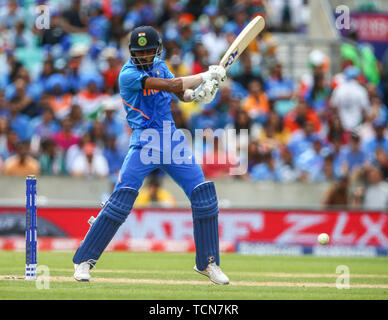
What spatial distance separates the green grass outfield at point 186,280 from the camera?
6621 millimetres

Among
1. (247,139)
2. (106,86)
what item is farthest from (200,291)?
(106,86)

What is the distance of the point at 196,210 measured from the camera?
738 centimetres

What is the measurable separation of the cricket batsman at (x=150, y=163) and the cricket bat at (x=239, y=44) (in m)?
0.46

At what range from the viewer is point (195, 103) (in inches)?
610

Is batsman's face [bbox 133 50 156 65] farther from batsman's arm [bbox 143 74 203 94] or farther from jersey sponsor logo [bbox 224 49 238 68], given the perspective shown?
jersey sponsor logo [bbox 224 49 238 68]

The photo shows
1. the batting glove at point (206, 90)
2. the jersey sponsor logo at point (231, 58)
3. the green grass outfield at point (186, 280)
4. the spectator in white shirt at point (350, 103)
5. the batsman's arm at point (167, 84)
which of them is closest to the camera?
the green grass outfield at point (186, 280)

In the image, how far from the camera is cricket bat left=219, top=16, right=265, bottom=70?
793 centimetres

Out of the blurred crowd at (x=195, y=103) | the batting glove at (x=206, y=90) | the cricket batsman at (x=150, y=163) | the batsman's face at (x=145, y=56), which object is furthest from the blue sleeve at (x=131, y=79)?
the blurred crowd at (x=195, y=103)

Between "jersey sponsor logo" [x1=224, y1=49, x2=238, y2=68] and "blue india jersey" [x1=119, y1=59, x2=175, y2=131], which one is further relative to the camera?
"jersey sponsor logo" [x1=224, y1=49, x2=238, y2=68]

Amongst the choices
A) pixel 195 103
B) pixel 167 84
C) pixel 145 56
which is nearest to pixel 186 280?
pixel 167 84

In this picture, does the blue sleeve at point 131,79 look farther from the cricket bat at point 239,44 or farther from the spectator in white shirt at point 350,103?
the spectator in white shirt at point 350,103

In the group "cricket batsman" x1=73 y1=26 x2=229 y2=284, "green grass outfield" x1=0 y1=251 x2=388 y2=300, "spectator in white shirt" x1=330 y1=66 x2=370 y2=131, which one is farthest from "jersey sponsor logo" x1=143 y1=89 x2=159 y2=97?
"spectator in white shirt" x1=330 y1=66 x2=370 y2=131

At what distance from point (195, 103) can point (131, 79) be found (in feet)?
26.9

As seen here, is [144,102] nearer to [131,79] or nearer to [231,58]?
[131,79]
